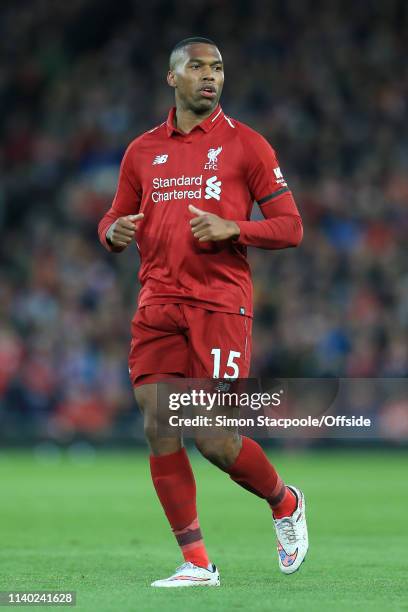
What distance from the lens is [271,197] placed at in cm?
640

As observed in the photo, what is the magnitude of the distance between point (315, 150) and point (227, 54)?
217 centimetres

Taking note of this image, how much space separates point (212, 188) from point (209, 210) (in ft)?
0.34

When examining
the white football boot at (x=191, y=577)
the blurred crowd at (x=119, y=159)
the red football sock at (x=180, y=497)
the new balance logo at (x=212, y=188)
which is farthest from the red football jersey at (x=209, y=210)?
the blurred crowd at (x=119, y=159)

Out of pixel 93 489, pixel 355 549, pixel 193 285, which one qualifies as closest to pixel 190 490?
pixel 193 285

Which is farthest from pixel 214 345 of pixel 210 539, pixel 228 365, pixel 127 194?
pixel 210 539

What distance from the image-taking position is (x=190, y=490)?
6328 mm

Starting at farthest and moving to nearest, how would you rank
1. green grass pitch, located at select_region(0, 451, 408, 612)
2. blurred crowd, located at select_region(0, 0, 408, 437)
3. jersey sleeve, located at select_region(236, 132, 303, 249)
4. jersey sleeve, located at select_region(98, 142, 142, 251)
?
1. blurred crowd, located at select_region(0, 0, 408, 437)
2. jersey sleeve, located at select_region(98, 142, 142, 251)
3. jersey sleeve, located at select_region(236, 132, 303, 249)
4. green grass pitch, located at select_region(0, 451, 408, 612)

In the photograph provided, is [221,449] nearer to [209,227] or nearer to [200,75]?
[209,227]

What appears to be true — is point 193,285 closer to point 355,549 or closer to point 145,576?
point 145,576

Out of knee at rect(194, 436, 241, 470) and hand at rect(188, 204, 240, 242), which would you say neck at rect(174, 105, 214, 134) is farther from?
knee at rect(194, 436, 241, 470)

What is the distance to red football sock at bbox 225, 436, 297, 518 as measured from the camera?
6.28m

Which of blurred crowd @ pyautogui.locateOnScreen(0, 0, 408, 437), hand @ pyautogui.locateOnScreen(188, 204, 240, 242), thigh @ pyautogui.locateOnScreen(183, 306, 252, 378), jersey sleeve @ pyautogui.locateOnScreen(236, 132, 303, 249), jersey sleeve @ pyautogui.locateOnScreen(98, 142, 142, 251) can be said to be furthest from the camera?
blurred crowd @ pyautogui.locateOnScreen(0, 0, 408, 437)

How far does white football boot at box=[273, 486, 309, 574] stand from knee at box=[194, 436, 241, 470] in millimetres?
524

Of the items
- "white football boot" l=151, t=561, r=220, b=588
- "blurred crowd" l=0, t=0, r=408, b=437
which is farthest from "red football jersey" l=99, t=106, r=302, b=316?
"blurred crowd" l=0, t=0, r=408, b=437
